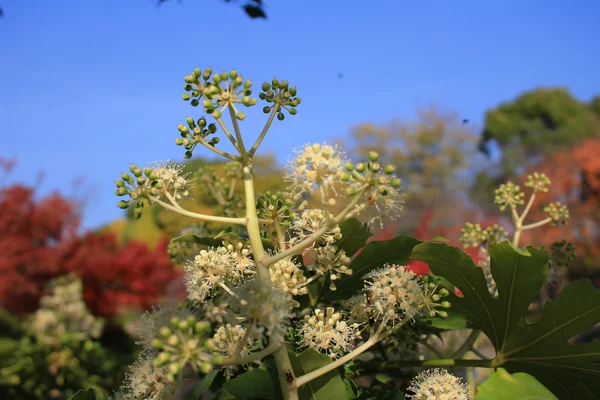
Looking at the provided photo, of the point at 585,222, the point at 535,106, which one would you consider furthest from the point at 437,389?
the point at 535,106

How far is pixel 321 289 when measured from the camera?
5.18ft

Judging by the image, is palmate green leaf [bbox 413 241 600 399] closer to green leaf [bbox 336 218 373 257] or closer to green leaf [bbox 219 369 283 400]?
green leaf [bbox 336 218 373 257]

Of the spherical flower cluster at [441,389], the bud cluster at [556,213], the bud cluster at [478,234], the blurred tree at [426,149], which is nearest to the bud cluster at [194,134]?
the spherical flower cluster at [441,389]

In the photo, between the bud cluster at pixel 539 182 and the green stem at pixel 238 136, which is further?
the bud cluster at pixel 539 182

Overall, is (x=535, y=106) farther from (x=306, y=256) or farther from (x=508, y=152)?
(x=306, y=256)

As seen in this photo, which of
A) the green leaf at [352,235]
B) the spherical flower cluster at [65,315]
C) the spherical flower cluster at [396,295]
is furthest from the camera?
the spherical flower cluster at [65,315]

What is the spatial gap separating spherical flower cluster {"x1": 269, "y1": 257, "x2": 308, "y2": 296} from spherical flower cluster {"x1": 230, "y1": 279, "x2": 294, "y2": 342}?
21 cm

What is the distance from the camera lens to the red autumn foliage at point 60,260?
38.9 ft

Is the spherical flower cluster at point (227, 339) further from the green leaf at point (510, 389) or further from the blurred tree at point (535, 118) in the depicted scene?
the blurred tree at point (535, 118)

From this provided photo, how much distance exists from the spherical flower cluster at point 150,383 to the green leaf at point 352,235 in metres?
0.57

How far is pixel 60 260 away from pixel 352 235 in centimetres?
1233

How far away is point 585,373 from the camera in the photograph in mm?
1388

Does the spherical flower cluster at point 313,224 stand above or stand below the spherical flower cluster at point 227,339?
above

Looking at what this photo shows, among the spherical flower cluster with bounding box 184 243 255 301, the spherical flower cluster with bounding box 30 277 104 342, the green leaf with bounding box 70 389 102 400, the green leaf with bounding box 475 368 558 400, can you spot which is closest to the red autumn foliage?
the spherical flower cluster with bounding box 30 277 104 342
